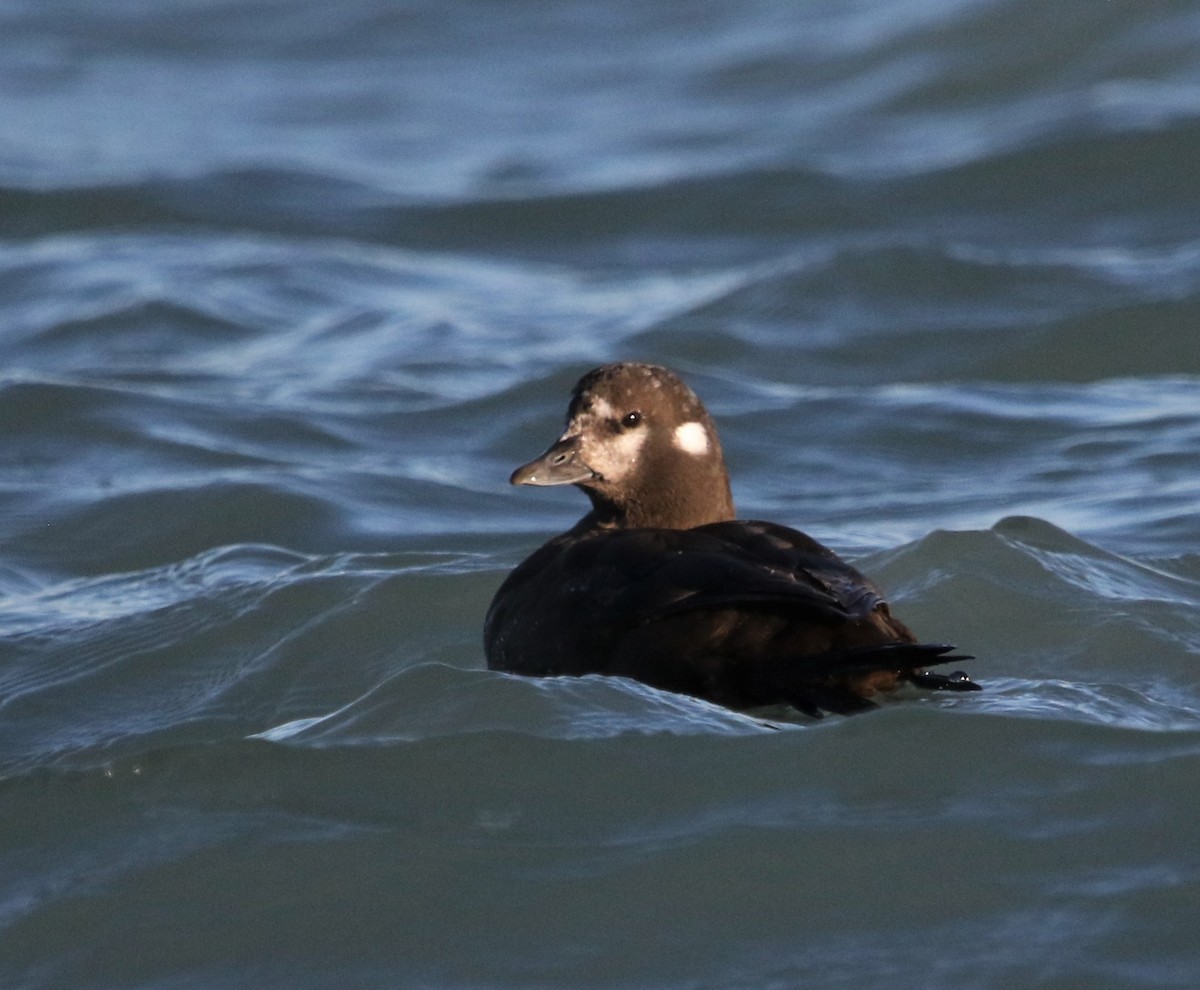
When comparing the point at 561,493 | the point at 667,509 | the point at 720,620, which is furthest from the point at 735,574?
the point at 561,493

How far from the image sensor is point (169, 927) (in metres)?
4.11

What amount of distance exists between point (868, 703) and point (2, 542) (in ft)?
13.0

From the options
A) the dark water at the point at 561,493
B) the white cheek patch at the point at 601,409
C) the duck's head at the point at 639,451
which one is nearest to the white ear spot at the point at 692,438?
the duck's head at the point at 639,451

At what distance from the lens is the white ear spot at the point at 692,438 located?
18.6ft

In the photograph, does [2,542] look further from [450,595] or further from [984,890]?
[984,890]

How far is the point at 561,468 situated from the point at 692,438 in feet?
1.15

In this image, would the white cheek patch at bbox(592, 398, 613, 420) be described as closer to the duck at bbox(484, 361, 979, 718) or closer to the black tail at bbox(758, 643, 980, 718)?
the duck at bbox(484, 361, 979, 718)

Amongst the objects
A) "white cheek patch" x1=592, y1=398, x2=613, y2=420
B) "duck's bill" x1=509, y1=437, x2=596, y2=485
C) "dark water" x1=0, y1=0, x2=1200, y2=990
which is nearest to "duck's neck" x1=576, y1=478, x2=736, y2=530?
"duck's bill" x1=509, y1=437, x2=596, y2=485

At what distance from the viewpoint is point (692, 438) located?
569cm

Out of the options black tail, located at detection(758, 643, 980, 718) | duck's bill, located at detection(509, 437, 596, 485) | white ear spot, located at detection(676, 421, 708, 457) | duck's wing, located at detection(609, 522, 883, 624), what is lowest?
black tail, located at detection(758, 643, 980, 718)

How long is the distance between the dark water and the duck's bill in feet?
2.14

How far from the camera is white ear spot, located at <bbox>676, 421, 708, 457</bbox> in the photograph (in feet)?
18.6

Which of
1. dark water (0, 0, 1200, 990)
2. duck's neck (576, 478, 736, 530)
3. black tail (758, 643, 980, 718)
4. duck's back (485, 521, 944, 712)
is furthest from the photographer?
duck's neck (576, 478, 736, 530)

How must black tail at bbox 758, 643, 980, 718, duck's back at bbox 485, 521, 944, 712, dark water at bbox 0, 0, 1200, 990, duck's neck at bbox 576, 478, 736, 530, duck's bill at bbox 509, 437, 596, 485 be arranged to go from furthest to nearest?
duck's neck at bbox 576, 478, 736, 530, duck's bill at bbox 509, 437, 596, 485, duck's back at bbox 485, 521, 944, 712, black tail at bbox 758, 643, 980, 718, dark water at bbox 0, 0, 1200, 990
